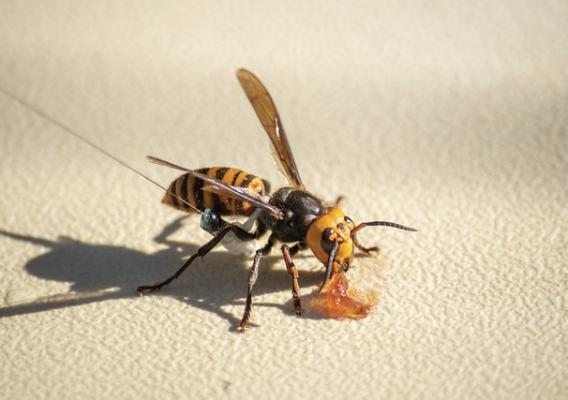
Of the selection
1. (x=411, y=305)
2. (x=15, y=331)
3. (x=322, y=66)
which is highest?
(x=322, y=66)

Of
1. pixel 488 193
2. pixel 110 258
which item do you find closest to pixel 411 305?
pixel 488 193

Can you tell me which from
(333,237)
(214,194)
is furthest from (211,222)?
(333,237)

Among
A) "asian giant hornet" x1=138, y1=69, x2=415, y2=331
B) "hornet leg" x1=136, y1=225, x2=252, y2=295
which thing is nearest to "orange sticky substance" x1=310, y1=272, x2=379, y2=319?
Answer: "asian giant hornet" x1=138, y1=69, x2=415, y2=331

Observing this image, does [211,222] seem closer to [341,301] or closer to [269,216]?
[269,216]

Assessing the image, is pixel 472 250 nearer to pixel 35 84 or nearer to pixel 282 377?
pixel 282 377

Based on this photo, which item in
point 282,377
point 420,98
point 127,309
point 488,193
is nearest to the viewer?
point 282,377

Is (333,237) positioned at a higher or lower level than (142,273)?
higher

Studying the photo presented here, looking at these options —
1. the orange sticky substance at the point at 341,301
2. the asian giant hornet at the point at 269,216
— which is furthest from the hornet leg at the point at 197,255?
the orange sticky substance at the point at 341,301

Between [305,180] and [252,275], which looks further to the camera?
[305,180]
